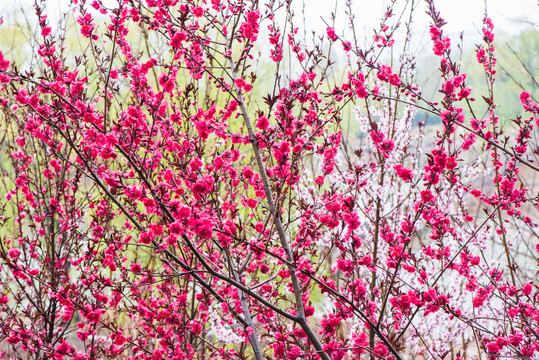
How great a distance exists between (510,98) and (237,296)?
41.6 ft

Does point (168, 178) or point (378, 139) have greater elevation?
point (378, 139)

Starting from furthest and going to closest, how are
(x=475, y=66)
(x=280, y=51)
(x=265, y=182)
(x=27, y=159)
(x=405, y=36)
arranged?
(x=475, y=66)
(x=405, y=36)
(x=27, y=159)
(x=280, y=51)
(x=265, y=182)

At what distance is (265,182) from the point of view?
99.6 inches

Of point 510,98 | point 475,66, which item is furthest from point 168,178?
point 510,98

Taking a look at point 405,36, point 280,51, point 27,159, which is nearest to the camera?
point 280,51

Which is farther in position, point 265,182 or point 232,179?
point 232,179

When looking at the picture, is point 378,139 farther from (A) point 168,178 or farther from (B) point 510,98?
(B) point 510,98

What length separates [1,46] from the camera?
10.0 m

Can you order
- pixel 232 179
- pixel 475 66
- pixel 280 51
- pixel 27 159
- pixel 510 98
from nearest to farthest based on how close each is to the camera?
pixel 280 51
pixel 232 179
pixel 27 159
pixel 475 66
pixel 510 98

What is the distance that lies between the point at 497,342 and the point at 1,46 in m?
11.7

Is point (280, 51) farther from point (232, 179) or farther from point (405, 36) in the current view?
point (405, 36)

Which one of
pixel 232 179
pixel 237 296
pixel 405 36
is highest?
pixel 405 36

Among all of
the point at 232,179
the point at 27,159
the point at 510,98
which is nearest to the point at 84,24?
the point at 232,179

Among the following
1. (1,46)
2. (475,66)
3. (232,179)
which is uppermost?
(475,66)
